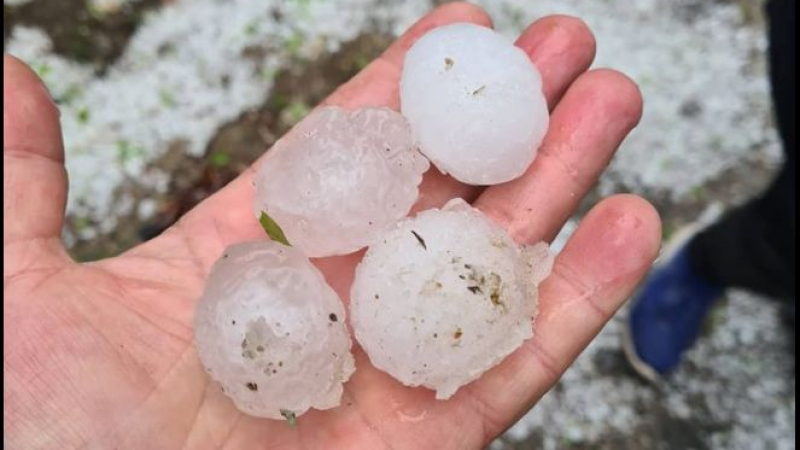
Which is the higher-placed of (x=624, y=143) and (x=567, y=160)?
(x=567, y=160)

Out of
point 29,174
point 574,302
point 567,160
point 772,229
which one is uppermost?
point 29,174

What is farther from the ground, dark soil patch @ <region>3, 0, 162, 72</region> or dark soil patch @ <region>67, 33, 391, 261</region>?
dark soil patch @ <region>3, 0, 162, 72</region>

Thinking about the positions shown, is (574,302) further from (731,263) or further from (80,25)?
→ (80,25)

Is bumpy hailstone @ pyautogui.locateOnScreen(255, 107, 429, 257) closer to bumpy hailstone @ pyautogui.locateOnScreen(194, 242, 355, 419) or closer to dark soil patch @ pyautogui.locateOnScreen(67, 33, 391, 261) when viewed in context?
bumpy hailstone @ pyautogui.locateOnScreen(194, 242, 355, 419)

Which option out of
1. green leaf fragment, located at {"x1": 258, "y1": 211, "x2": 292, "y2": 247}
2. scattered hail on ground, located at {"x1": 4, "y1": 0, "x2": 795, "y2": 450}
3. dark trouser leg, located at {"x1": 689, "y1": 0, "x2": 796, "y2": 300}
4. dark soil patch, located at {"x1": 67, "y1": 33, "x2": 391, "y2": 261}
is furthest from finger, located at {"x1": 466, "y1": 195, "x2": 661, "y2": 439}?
dark soil patch, located at {"x1": 67, "y1": 33, "x2": 391, "y2": 261}

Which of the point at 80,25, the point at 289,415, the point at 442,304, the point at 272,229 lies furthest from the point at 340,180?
the point at 80,25

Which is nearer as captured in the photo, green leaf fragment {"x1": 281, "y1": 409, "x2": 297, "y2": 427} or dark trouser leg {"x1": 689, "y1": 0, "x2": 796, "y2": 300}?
green leaf fragment {"x1": 281, "y1": 409, "x2": 297, "y2": 427}
